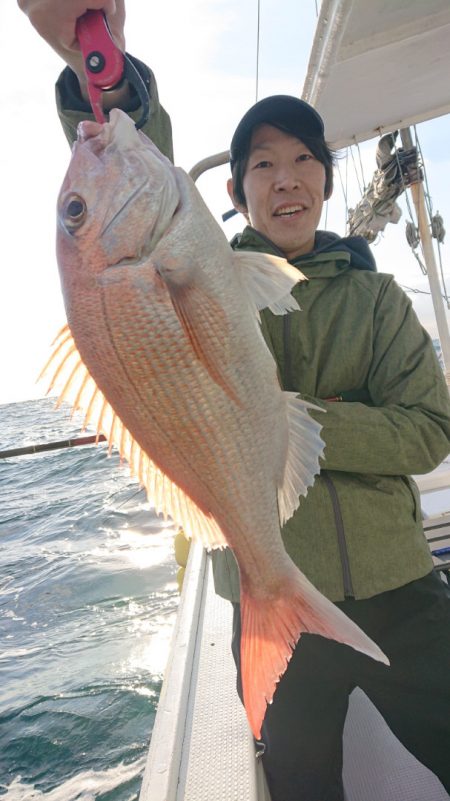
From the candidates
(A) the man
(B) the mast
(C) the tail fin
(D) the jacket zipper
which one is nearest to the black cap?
(A) the man

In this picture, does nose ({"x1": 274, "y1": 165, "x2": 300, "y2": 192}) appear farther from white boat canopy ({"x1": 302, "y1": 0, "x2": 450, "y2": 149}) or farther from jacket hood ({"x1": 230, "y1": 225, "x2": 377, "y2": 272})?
white boat canopy ({"x1": 302, "y1": 0, "x2": 450, "y2": 149})

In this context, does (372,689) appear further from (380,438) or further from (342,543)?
(380,438)

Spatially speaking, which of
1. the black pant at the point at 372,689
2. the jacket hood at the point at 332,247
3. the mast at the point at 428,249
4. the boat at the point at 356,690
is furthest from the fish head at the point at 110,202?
the mast at the point at 428,249

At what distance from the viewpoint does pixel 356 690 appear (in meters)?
3.24

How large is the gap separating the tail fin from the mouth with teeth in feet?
4.72

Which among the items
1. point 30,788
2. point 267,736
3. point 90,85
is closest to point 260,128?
point 90,85

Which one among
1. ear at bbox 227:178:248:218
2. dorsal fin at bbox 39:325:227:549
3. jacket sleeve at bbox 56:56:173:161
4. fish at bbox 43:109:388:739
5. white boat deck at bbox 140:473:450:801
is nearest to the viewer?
fish at bbox 43:109:388:739

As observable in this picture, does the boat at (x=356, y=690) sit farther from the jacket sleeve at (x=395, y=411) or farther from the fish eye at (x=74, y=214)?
the fish eye at (x=74, y=214)

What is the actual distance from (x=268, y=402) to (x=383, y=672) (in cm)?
121

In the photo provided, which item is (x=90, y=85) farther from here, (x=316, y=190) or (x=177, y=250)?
(x=316, y=190)

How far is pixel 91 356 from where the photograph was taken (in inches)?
59.6

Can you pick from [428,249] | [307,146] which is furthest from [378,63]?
[428,249]

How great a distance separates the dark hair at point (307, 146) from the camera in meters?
2.18

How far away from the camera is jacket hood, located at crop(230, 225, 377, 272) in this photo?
2133 millimetres
